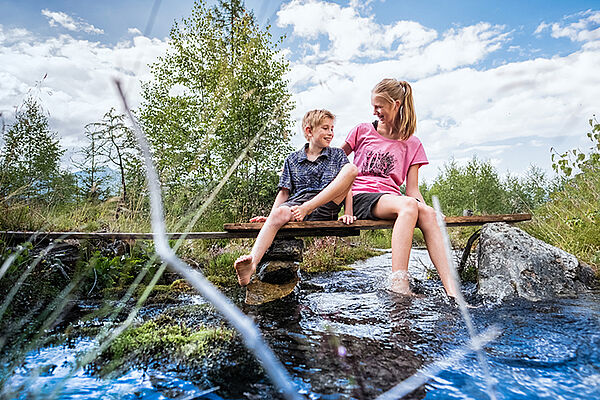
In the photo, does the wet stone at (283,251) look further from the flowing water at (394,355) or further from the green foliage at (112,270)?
the green foliage at (112,270)

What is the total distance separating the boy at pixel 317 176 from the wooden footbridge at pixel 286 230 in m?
0.14

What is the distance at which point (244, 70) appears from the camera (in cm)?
1022

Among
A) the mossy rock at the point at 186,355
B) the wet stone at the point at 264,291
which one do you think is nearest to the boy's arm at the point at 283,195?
the wet stone at the point at 264,291

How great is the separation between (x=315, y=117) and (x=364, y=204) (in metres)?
0.96

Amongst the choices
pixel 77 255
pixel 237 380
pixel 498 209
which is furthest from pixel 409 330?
pixel 498 209

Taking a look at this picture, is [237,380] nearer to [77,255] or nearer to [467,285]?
[77,255]

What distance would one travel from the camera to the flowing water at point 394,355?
158 centimetres

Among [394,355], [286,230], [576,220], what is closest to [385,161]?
[286,230]

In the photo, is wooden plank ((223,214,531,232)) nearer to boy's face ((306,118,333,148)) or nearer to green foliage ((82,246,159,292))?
boy's face ((306,118,333,148))

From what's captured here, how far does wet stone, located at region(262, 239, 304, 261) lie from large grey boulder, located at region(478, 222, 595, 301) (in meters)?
1.72

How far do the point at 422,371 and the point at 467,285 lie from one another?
110 inches

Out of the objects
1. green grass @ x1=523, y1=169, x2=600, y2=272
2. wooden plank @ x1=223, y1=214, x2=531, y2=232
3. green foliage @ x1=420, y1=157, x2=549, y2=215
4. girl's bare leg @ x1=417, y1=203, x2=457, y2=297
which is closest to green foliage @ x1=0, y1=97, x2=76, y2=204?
wooden plank @ x1=223, y1=214, x2=531, y2=232

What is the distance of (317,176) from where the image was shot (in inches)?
151

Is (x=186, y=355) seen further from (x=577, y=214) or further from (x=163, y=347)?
(x=577, y=214)
